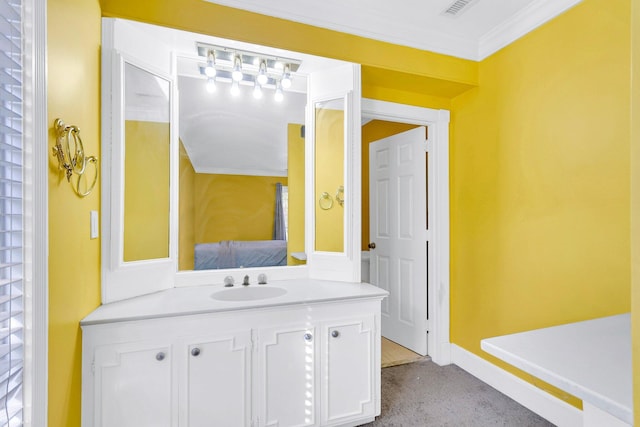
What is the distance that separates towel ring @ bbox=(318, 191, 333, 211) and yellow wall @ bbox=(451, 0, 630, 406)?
4.05ft

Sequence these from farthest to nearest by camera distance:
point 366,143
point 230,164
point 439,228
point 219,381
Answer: point 366,143
point 439,228
point 230,164
point 219,381

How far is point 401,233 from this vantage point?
122 inches

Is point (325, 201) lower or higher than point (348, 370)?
higher

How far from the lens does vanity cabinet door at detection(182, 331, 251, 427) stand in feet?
5.09

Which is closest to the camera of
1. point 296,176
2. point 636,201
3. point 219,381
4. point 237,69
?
A: point 636,201

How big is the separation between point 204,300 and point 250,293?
1.15ft

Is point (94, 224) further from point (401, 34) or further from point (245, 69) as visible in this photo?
point (401, 34)

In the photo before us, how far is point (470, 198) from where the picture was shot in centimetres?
260

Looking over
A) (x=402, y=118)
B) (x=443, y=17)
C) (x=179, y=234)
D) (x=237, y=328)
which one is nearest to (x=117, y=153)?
(x=179, y=234)

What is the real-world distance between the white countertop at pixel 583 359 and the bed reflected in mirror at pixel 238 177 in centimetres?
155

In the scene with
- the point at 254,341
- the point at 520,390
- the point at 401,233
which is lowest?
the point at 520,390

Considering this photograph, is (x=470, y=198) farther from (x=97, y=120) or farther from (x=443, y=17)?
(x=97, y=120)

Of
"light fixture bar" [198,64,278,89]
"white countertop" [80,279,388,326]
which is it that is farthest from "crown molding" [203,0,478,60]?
"white countertop" [80,279,388,326]

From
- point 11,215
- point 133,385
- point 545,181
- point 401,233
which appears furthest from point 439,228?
point 11,215
